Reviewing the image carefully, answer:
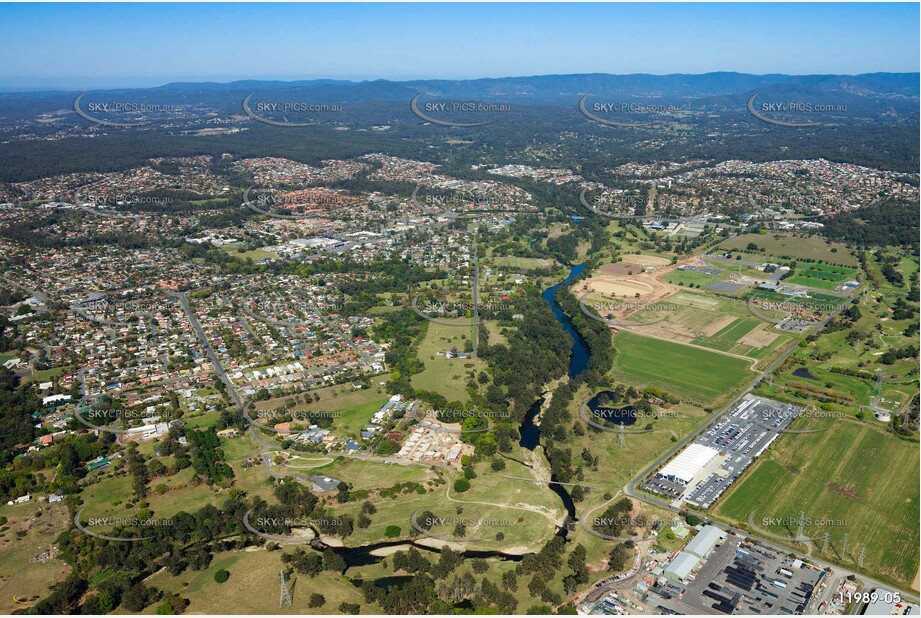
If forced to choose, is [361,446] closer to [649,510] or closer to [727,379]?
[649,510]

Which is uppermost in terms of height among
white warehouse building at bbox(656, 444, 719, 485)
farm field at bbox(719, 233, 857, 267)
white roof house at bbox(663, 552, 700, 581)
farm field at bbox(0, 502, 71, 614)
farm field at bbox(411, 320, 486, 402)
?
farm field at bbox(719, 233, 857, 267)

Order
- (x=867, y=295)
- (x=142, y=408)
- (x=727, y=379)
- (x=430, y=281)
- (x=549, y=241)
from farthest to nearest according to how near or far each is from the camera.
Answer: (x=549, y=241) < (x=430, y=281) < (x=867, y=295) < (x=727, y=379) < (x=142, y=408)

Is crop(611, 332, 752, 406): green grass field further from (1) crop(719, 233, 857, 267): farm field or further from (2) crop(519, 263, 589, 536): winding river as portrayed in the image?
(1) crop(719, 233, 857, 267): farm field

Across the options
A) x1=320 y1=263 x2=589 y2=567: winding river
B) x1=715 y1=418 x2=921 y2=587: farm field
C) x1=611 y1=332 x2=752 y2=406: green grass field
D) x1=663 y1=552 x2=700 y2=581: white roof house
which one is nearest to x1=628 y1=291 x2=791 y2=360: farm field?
x1=611 y1=332 x2=752 y2=406: green grass field

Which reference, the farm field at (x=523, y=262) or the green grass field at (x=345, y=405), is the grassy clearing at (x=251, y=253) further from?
the green grass field at (x=345, y=405)

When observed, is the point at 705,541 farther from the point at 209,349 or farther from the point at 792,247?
the point at 792,247

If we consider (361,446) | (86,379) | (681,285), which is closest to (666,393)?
(361,446)

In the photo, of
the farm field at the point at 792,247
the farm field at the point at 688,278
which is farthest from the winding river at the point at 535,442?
the farm field at the point at 792,247

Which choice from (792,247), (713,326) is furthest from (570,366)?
(792,247)
